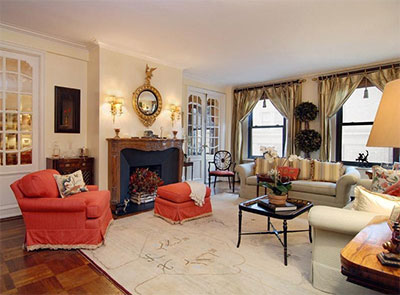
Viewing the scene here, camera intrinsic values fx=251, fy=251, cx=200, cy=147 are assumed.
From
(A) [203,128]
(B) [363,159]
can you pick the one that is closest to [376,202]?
(B) [363,159]

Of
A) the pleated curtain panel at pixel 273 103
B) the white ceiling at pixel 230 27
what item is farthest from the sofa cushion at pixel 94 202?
the pleated curtain panel at pixel 273 103

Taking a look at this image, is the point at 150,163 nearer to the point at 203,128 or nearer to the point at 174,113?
the point at 174,113

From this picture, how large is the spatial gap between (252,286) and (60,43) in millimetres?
4557

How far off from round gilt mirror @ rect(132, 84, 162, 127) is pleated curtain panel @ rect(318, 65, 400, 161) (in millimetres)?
3657

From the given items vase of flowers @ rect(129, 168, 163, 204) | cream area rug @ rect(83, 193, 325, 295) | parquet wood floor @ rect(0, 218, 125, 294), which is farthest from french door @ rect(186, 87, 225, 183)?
parquet wood floor @ rect(0, 218, 125, 294)

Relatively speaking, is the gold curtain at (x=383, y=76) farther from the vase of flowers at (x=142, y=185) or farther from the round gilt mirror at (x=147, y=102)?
the vase of flowers at (x=142, y=185)

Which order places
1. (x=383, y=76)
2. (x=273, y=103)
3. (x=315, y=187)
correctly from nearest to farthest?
1. (x=315, y=187)
2. (x=383, y=76)
3. (x=273, y=103)

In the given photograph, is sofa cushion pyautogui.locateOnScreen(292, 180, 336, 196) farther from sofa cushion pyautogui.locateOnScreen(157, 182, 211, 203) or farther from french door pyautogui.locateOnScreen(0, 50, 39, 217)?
french door pyautogui.locateOnScreen(0, 50, 39, 217)

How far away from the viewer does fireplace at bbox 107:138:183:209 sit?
4246 millimetres

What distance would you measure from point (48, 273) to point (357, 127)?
5945mm

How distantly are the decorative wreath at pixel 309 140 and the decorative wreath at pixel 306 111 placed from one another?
298 millimetres

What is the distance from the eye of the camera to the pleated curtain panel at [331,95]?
527cm

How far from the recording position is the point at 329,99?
5602 millimetres

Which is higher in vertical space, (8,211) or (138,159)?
(138,159)
